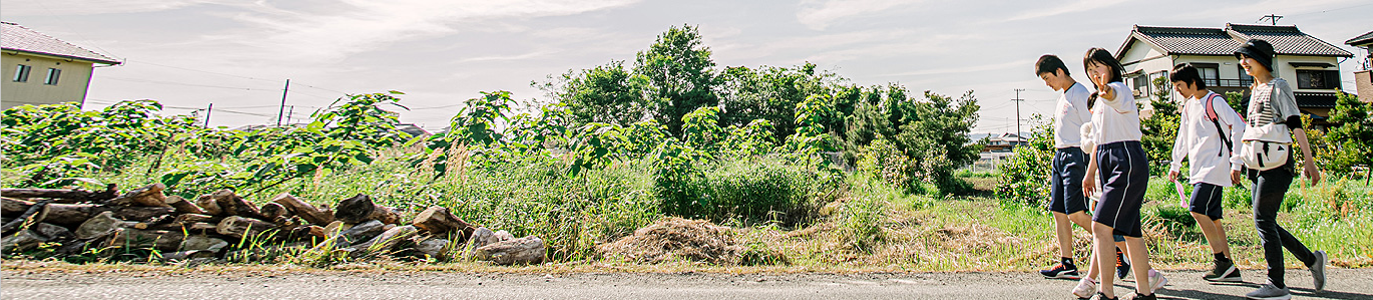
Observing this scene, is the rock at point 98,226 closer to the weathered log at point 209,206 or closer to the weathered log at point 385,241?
the weathered log at point 209,206

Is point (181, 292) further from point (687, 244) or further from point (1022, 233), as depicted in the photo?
point (1022, 233)

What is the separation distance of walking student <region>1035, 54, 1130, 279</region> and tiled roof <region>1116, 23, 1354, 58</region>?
27060 millimetres

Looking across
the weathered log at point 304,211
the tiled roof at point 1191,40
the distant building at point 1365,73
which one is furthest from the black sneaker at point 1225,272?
the tiled roof at point 1191,40

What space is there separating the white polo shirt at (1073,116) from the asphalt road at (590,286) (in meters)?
0.81

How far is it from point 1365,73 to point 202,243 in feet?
90.8

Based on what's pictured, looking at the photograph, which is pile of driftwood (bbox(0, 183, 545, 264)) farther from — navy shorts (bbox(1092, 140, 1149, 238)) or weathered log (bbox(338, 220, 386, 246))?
navy shorts (bbox(1092, 140, 1149, 238))

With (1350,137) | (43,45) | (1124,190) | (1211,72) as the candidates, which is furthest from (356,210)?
(1211,72)

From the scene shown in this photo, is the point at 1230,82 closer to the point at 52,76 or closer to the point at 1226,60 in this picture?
the point at 1226,60

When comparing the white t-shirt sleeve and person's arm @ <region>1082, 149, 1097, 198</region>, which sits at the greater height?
the white t-shirt sleeve

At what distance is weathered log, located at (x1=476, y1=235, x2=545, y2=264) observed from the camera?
4.18 metres

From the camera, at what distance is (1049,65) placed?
11.4ft

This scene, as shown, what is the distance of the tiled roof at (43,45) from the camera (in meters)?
19.1

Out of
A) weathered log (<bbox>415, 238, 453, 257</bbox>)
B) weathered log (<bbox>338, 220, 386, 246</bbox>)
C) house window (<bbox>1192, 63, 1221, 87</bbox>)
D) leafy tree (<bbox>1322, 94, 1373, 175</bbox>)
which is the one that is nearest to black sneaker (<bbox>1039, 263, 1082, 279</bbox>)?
weathered log (<bbox>415, 238, 453, 257</bbox>)

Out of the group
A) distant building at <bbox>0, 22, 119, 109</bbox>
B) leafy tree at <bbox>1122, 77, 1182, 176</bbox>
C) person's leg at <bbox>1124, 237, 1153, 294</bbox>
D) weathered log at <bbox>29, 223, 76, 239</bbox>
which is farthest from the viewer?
distant building at <bbox>0, 22, 119, 109</bbox>
